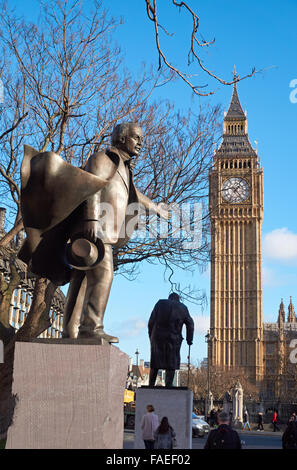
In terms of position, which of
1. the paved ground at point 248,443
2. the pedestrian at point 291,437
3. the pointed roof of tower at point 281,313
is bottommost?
the paved ground at point 248,443

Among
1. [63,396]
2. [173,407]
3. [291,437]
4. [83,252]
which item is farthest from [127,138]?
[291,437]

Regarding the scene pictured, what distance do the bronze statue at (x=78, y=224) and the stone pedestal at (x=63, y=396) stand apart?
0.35 meters

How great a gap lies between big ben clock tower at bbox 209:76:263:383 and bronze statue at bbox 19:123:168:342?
249ft

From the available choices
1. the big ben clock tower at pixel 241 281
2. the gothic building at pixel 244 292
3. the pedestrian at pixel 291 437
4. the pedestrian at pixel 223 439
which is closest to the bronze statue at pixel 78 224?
the pedestrian at pixel 223 439

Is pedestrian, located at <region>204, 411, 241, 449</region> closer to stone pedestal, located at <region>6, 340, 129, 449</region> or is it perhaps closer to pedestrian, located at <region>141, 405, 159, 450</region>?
stone pedestal, located at <region>6, 340, 129, 449</region>

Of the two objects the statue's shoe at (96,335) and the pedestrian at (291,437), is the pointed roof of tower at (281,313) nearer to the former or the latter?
the pedestrian at (291,437)

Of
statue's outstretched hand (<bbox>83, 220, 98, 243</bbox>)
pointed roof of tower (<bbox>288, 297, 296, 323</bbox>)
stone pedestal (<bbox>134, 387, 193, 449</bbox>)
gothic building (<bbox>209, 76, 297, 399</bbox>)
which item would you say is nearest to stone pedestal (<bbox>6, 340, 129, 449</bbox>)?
statue's outstretched hand (<bbox>83, 220, 98, 243</bbox>)

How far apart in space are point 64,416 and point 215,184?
12057mm

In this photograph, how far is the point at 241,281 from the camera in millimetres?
83312

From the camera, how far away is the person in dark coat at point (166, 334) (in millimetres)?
10992

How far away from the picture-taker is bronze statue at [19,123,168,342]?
4.20m

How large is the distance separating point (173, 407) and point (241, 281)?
74.8 m
